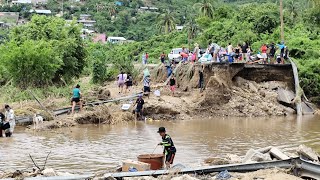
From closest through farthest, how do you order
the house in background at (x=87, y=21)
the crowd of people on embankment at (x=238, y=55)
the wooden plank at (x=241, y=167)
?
the wooden plank at (x=241, y=167) → the crowd of people on embankment at (x=238, y=55) → the house in background at (x=87, y=21)

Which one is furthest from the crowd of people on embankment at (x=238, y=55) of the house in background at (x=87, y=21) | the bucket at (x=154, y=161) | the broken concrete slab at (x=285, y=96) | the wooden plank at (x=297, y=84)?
the house in background at (x=87, y=21)

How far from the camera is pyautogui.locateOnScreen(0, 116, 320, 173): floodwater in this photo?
1661 centimetres

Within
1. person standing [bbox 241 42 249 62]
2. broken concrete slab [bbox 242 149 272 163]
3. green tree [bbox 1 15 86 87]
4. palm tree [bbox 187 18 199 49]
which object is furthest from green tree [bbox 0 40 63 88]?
palm tree [bbox 187 18 199 49]

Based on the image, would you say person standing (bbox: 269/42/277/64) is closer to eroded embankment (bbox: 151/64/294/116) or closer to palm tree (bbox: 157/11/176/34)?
eroded embankment (bbox: 151/64/294/116)

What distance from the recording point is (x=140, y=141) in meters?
20.8

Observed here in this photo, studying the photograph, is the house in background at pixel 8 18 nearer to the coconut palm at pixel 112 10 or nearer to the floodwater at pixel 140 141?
the coconut palm at pixel 112 10

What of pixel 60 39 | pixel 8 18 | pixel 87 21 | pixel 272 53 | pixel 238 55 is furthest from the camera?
pixel 87 21

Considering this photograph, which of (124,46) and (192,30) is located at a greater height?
(192,30)

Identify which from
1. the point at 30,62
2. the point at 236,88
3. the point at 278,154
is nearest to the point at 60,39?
the point at 30,62

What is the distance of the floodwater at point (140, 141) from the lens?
54.5 ft

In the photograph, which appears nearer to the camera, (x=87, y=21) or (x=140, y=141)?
(x=140, y=141)

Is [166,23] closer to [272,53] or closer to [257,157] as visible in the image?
[272,53]

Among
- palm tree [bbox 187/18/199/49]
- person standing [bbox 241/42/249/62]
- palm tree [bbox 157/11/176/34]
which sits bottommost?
person standing [bbox 241/42/249/62]

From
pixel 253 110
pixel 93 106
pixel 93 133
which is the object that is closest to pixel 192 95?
pixel 253 110
